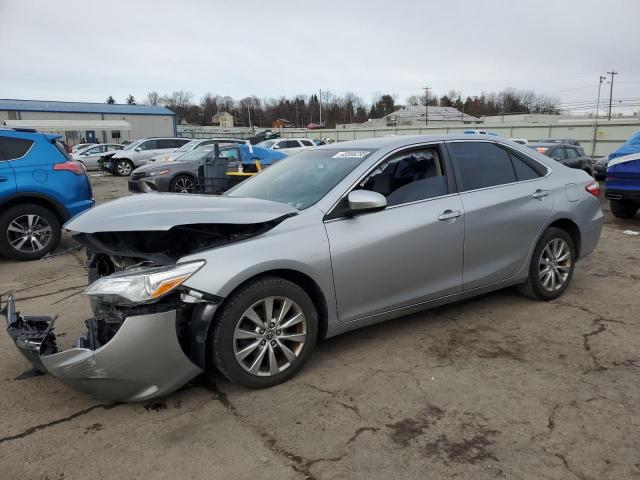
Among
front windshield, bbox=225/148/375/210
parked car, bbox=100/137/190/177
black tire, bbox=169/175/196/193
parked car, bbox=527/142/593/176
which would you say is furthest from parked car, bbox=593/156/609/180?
front windshield, bbox=225/148/375/210

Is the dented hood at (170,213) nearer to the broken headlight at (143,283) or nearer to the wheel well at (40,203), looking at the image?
the broken headlight at (143,283)

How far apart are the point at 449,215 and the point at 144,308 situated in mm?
2368

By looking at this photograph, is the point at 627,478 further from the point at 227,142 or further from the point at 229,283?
the point at 227,142

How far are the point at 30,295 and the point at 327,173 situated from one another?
12.1ft

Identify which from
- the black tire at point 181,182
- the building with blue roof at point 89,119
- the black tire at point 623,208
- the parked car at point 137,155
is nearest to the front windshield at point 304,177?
the black tire at point 623,208

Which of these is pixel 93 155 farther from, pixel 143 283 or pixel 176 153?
pixel 143 283

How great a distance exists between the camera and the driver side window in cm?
372

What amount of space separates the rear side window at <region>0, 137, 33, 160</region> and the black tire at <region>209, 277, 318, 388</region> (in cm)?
530

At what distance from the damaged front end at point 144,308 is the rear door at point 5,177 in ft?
13.0

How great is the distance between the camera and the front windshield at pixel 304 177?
365cm

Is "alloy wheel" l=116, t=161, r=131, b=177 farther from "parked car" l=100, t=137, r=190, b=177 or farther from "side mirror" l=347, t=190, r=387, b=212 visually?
"side mirror" l=347, t=190, r=387, b=212

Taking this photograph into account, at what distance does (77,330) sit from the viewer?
4.23 metres

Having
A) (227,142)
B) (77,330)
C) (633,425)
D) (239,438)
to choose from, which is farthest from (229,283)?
(227,142)

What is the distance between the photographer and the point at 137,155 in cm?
2250
